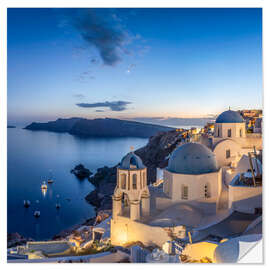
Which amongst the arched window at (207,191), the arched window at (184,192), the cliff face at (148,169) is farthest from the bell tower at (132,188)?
the cliff face at (148,169)

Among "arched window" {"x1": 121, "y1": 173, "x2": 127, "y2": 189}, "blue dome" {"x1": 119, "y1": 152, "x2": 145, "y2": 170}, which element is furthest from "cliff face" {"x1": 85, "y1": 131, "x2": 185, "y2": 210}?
"blue dome" {"x1": 119, "y1": 152, "x2": 145, "y2": 170}

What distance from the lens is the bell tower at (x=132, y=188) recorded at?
6.38 meters

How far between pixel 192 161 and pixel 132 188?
1838 mm

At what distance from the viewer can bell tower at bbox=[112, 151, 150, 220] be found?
6.38 metres

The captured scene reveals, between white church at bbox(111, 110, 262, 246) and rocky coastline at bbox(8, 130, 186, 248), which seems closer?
white church at bbox(111, 110, 262, 246)

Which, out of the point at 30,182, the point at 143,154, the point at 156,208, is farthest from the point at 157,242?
the point at 143,154

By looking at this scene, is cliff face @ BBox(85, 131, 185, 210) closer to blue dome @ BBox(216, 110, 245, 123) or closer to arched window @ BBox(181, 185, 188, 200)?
blue dome @ BBox(216, 110, 245, 123)

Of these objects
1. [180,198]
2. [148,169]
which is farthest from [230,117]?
[148,169]

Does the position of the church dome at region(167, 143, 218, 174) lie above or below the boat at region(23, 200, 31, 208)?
above

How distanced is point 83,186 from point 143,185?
14.5 meters

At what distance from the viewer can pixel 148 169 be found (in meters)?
21.4

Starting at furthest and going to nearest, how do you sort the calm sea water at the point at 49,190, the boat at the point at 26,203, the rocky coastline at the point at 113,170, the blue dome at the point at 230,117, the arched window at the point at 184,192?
the rocky coastline at the point at 113,170 < the boat at the point at 26,203 < the calm sea water at the point at 49,190 < the blue dome at the point at 230,117 < the arched window at the point at 184,192

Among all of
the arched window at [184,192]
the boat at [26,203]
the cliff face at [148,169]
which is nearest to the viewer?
the arched window at [184,192]

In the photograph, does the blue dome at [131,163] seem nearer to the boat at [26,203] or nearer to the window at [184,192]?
the window at [184,192]
